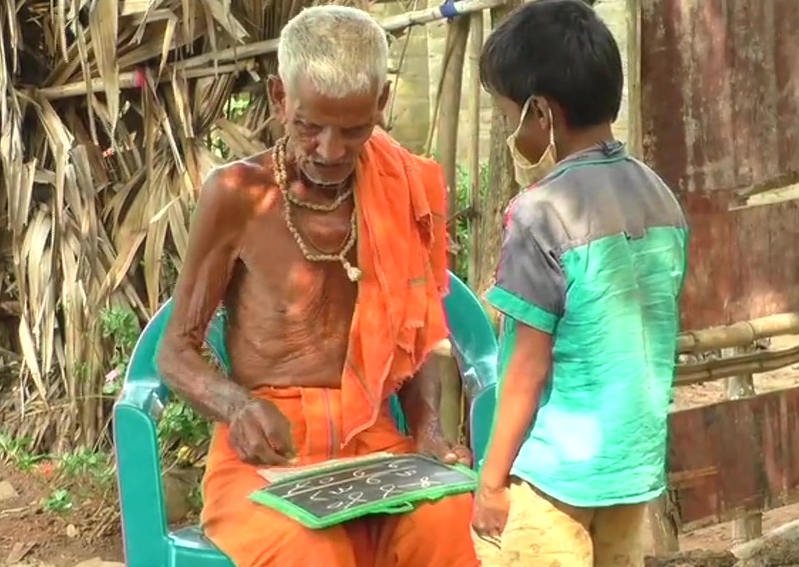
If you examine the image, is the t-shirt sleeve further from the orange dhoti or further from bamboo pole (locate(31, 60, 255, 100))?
Answer: bamboo pole (locate(31, 60, 255, 100))

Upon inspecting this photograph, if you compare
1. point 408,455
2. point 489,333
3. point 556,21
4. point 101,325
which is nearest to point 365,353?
point 408,455

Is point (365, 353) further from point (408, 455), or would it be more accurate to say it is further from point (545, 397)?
point (545, 397)

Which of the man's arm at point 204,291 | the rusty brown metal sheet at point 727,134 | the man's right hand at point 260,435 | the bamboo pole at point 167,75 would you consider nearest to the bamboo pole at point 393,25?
the bamboo pole at point 167,75

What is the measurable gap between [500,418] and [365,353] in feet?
2.06

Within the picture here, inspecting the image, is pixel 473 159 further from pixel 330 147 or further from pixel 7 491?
pixel 7 491

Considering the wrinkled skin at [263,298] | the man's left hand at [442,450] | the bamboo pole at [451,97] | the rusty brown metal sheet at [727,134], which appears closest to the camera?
the wrinkled skin at [263,298]

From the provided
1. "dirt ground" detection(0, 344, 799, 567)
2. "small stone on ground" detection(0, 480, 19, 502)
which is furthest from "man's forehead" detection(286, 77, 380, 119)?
"small stone on ground" detection(0, 480, 19, 502)

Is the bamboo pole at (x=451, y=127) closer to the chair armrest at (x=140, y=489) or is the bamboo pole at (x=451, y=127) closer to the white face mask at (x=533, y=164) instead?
the chair armrest at (x=140, y=489)

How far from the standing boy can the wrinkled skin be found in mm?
581

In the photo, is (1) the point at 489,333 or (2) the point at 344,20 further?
(1) the point at 489,333

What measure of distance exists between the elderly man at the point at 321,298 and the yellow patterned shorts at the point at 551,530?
395 millimetres

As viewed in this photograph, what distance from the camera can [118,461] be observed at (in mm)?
2705

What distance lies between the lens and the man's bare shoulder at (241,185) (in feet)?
8.74

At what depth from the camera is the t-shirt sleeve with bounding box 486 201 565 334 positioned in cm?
203
